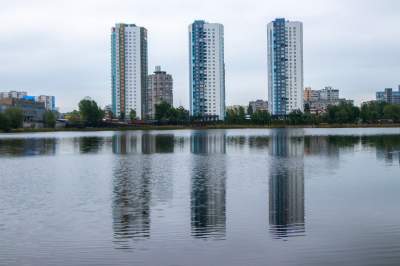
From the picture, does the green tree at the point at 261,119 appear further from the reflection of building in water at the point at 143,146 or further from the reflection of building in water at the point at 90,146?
the reflection of building in water at the point at 90,146

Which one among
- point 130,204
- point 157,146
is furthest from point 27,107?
point 130,204

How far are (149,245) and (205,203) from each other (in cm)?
693

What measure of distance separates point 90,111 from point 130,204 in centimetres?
15490

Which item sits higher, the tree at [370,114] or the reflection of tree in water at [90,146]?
the tree at [370,114]

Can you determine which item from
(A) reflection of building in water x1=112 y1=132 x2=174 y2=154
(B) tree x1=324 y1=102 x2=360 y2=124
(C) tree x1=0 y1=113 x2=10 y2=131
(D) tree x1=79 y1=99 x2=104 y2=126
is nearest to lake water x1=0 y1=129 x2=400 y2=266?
(A) reflection of building in water x1=112 y1=132 x2=174 y2=154

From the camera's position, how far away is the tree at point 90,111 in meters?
172

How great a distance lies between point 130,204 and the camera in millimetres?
21422

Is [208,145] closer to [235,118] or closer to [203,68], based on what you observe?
[235,118]

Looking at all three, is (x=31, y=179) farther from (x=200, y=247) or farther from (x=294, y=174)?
(x=200, y=247)

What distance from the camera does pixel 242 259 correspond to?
12.9 meters

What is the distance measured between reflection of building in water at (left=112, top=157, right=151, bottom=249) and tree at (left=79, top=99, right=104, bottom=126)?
455 ft

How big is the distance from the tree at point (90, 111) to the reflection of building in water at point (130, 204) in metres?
139

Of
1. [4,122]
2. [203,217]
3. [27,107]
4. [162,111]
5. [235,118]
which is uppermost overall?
[27,107]

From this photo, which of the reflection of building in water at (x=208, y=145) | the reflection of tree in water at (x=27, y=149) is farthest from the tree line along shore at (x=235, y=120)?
the reflection of tree in water at (x=27, y=149)
